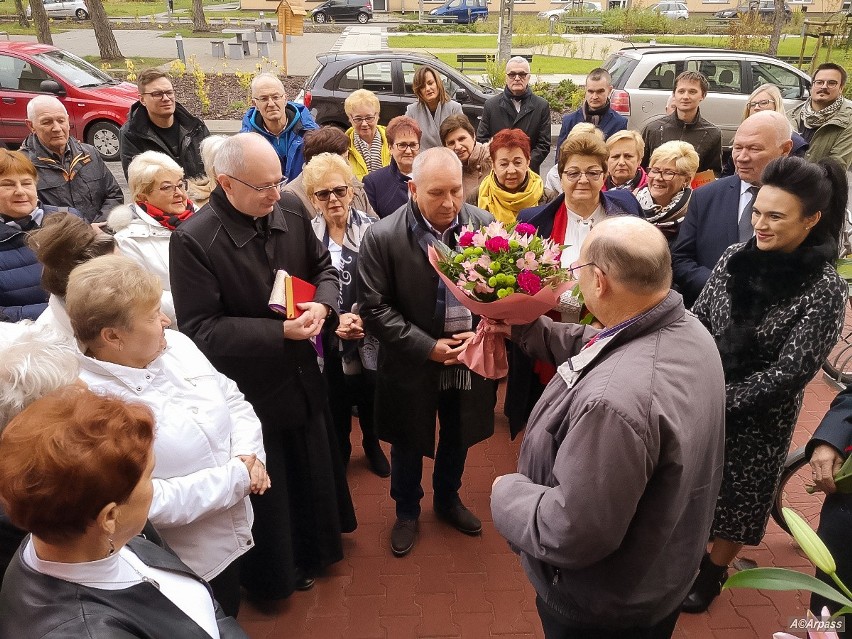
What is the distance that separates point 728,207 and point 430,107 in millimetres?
3621

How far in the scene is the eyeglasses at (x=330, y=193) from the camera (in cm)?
385

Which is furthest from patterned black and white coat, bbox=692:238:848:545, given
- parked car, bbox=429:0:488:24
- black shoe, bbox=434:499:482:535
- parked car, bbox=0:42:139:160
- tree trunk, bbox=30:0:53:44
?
parked car, bbox=429:0:488:24

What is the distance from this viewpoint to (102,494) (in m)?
1.48

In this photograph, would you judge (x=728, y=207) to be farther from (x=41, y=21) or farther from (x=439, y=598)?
(x=41, y=21)

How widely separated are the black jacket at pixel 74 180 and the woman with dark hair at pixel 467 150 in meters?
2.76

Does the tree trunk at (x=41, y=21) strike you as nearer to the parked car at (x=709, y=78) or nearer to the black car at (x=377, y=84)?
the black car at (x=377, y=84)

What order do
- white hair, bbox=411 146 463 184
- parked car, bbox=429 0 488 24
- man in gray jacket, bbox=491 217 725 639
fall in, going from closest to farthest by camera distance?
man in gray jacket, bbox=491 217 725 639 → white hair, bbox=411 146 463 184 → parked car, bbox=429 0 488 24

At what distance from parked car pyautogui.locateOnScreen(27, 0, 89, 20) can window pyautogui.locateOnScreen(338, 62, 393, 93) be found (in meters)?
31.2

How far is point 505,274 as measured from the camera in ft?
8.43

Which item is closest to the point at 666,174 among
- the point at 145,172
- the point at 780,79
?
the point at 145,172

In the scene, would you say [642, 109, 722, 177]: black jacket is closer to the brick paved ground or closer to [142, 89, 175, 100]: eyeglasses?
the brick paved ground

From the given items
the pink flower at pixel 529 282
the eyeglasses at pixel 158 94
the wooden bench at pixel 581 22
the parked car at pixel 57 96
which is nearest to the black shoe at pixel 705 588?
the pink flower at pixel 529 282

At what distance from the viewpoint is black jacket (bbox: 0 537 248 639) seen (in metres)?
1.39

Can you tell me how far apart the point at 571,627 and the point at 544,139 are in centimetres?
609
